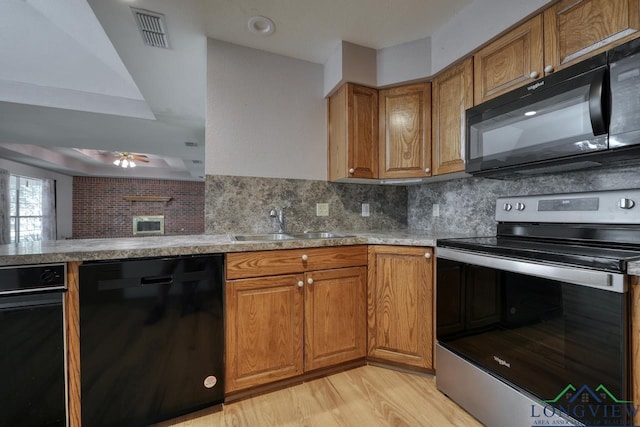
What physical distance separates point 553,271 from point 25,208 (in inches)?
347

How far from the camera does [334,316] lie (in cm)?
178

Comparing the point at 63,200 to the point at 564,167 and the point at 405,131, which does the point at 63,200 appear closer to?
the point at 405,131

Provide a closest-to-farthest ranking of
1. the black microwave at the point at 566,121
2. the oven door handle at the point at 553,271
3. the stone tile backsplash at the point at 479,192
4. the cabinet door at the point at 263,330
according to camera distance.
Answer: the oven door handle at the point at 553,271 → the black microwave at the point at 566,121 → the stone tile backsplash at the point at 479,192 → the cabinet door at the point at 263,330

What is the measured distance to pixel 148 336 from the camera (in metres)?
1.33

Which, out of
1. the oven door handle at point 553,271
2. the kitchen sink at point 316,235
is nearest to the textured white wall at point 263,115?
the kitchen sink at point 316,235

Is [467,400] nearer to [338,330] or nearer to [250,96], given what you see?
[338,330]

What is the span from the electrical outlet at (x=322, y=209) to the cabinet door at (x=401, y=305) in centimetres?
64

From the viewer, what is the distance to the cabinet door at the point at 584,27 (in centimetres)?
110

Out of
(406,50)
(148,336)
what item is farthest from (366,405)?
(406,50)

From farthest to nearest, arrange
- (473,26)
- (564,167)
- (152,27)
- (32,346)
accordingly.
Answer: (152,27), (473,26), (564,167), (32,346)

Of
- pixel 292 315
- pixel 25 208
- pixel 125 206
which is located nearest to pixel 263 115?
pixel 292 315

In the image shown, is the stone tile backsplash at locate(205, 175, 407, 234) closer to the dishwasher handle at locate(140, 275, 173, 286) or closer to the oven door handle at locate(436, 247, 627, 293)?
the dishwasher handle at locate(140, 275, 173, 286)

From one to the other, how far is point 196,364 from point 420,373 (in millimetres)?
1391

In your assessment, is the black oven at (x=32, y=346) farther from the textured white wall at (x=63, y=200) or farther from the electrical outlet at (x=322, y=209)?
the textured white wall at (x=63, y=200)
